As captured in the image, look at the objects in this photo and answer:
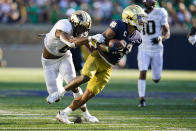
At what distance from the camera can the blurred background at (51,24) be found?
73.6 ft

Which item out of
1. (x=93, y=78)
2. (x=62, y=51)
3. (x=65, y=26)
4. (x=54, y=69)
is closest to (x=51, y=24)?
(x=54, y=69)

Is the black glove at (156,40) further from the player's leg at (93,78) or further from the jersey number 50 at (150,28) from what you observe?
the player's leg at (93,78)

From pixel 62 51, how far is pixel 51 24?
1556cm

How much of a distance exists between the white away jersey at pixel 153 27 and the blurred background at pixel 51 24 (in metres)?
12.0

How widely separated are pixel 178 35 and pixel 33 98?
1308cm

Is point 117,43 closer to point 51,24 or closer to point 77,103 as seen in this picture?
point 77,103

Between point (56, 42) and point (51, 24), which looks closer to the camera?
point (56, 42)

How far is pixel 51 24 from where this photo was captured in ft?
74.7

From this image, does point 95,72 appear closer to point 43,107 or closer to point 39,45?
point 43,107

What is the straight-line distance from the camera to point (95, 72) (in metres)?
6.82

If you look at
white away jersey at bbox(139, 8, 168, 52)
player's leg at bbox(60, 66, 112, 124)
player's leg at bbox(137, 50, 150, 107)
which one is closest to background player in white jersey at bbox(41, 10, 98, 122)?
player's leg at bbox(60, 66, 112, 124)

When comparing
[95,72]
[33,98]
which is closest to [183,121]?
[95,72]

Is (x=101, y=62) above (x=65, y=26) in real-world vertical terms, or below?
below

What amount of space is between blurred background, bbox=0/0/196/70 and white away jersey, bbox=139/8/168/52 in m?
12.0
